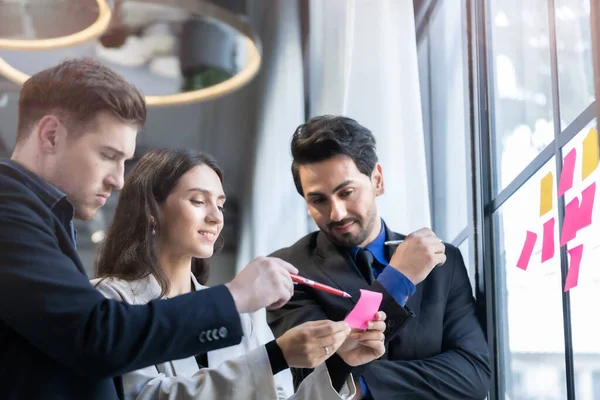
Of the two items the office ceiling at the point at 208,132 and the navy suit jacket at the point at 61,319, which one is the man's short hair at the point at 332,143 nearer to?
the navy suit jacket at the point at 61,319

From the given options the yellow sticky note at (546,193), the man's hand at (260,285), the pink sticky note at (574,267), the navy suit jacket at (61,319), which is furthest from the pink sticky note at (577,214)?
the navy suit jacket at (61,319)

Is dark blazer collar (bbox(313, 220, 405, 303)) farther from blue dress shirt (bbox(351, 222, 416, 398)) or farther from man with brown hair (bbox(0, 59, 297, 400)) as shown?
man with brown hair (bbox(0, 59, 297, 400))

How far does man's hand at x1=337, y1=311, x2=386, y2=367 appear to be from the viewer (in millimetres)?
1618

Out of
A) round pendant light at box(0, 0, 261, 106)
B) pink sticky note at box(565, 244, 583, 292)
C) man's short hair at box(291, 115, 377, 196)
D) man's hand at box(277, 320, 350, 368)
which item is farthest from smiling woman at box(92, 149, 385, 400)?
round pendant light at box(0, 0, 261, 106)

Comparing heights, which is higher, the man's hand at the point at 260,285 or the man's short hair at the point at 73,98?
the man's short hair at the point at 73,98

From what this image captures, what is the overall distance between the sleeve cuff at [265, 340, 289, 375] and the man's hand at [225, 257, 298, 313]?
0.17 metres

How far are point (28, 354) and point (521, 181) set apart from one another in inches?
49.7

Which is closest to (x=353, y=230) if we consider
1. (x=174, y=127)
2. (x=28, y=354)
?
(x=28, y=354)

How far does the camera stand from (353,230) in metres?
1.94

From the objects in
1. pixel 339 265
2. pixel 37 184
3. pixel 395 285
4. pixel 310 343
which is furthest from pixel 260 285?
pixel 339 265

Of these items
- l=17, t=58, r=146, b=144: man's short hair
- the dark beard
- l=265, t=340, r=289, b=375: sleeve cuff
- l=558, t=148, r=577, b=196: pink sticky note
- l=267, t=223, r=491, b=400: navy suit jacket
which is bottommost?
l=267, t=223, r=491, b=400: navy suit jacket

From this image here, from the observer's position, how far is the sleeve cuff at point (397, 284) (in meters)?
1.74

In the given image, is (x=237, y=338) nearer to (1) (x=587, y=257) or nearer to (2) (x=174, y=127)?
(1) (x=587, y=257)

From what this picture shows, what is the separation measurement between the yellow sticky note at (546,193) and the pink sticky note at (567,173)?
4.1 inches
